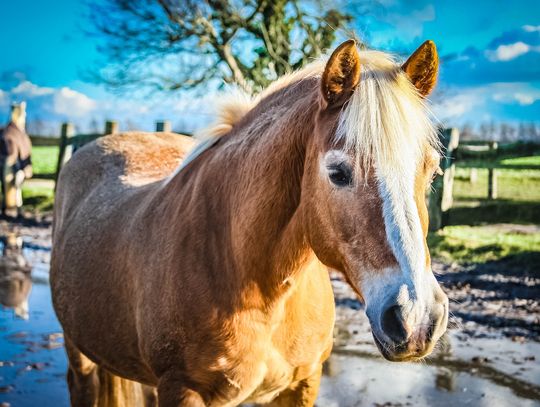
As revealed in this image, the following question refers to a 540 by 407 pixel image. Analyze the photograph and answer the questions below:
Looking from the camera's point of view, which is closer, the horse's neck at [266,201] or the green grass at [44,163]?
the horse's neck at [266,201]

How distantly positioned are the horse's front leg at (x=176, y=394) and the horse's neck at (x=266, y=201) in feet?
1.50

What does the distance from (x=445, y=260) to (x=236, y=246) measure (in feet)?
17.8

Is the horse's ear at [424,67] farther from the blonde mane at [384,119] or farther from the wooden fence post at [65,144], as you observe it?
the wooden fence post at [65,144]

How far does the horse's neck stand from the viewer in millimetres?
1961

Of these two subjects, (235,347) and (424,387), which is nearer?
(235,347)

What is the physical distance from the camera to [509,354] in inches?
164

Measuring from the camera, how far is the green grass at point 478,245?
6.89 m

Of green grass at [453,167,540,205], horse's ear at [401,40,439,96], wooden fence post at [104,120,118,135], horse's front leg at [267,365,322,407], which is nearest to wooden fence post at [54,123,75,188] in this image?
wooden fence post at [104,120,118,135]

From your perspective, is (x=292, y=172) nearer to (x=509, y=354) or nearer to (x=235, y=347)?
(x=235, y=347)

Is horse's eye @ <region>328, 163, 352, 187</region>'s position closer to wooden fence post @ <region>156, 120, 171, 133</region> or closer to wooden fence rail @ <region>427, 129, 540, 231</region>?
wooden fence rail @ <region>427, 129, 540, 231</region>

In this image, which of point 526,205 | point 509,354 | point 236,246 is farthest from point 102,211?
point 526,205

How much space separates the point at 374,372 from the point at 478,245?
154 inches

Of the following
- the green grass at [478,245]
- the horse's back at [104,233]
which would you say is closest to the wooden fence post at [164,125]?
the green grass at [478,245]

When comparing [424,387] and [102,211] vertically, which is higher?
[102,211]
